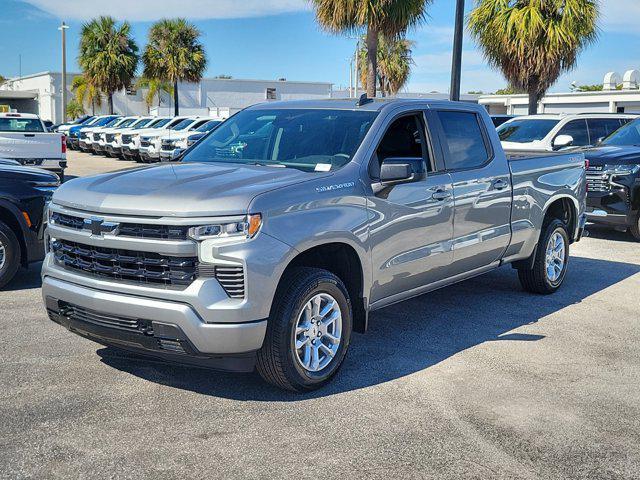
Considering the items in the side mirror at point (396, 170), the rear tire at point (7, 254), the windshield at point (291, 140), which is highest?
the windshield at point (291, 140)

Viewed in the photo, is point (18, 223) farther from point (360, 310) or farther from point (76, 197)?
point (360, 310)

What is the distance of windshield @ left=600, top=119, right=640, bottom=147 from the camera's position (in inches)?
496

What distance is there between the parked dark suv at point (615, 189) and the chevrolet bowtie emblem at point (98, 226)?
862 cm

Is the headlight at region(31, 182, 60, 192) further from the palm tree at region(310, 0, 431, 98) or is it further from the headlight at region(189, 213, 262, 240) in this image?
the palm tree at region(310, 0, 431, 98)

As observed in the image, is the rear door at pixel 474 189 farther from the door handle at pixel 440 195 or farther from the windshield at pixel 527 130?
the windshield at pixel 527 130

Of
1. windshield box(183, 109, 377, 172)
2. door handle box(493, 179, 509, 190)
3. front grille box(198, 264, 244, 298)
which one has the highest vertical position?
windshield box(183, 109, 377, 172)

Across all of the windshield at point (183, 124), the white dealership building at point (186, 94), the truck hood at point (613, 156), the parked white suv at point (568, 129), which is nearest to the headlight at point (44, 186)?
the truck hood at point (613, 156)

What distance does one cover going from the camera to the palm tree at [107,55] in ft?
149

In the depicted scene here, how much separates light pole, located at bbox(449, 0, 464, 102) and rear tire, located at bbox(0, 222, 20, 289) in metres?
8.51

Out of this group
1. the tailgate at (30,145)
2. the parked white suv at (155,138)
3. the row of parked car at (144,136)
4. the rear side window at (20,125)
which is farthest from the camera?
the parked white suv at (155,138)

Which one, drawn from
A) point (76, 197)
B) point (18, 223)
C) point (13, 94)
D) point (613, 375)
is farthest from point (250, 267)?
point (13, 94)

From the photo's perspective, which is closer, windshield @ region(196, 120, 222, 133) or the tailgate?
the tailgate

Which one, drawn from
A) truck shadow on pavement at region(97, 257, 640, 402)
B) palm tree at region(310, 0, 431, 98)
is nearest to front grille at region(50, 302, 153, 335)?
truck shadow on pavement at region(97, 257, 640, 402)

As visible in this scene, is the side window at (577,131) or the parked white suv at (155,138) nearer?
the side window at (577,131)
